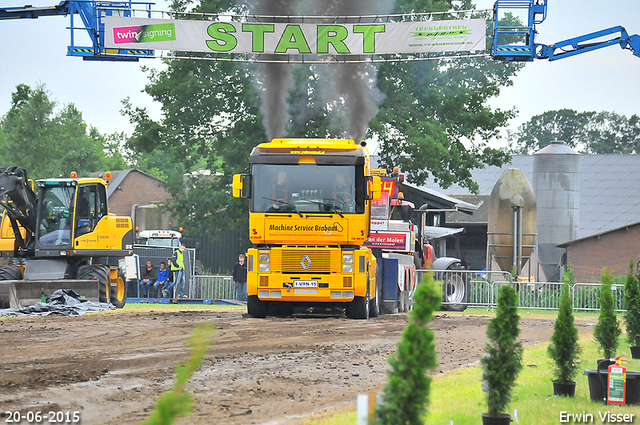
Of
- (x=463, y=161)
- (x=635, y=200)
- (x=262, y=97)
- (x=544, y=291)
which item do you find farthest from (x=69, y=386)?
(x=635, y=200)

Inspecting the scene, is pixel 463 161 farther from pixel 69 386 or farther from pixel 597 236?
pixel 69 386

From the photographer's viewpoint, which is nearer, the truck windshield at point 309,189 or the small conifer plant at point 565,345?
the small conifer plant at point 565,345

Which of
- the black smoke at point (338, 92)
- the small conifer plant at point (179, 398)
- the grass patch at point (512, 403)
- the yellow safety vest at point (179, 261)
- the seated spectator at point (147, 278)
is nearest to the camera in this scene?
the small conifer plant at point (179, 398)

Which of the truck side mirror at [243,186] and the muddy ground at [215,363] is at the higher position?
the truck side mirror at [243,186]

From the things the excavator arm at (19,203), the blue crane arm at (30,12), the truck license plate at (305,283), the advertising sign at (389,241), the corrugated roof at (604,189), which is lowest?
the truck license plate at (305,283)

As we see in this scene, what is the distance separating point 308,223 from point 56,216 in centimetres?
844

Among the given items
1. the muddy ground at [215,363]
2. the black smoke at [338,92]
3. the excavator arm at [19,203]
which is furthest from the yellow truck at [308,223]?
the black smoke at [338,92]

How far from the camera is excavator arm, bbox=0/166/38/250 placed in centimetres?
2189

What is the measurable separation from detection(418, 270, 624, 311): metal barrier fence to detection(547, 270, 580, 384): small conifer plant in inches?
672

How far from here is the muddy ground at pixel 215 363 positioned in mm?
7703

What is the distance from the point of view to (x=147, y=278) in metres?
32.4

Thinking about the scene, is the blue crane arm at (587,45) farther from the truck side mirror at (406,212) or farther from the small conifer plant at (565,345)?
the small conifer plant at (565,345)

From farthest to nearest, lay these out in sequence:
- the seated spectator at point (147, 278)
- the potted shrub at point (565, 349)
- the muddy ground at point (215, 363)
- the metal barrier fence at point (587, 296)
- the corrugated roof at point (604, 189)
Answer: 1. the corrugated roof at point (604, 189)
2. the seated spectator at point (147, 278)
3. the metal barrier fence at point (587, 296)
4. the potted shrub at point (565, 349)
5. the muddy ground at point (215, 363)

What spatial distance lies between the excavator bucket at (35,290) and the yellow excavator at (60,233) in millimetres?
26
